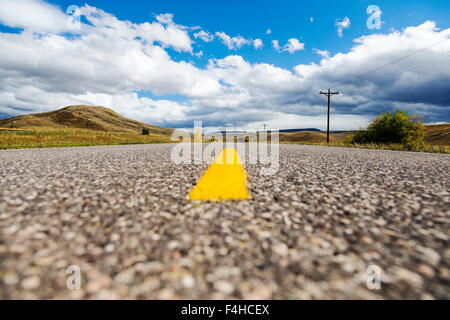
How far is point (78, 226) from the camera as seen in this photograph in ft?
8.09

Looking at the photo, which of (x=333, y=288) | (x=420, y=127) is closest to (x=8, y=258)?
(x=333, y=288)

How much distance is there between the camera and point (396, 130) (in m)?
20.4

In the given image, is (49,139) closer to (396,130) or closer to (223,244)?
(223,244)

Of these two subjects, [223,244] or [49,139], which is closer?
[223,244]

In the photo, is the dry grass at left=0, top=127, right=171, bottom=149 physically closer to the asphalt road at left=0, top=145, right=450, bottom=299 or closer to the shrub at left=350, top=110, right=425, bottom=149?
the asphalt road at left=0, top=145, right=450, bottom=299

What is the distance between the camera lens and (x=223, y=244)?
213 cm

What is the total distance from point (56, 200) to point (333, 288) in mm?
3784

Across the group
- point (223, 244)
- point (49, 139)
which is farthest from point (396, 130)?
point (49, 139)

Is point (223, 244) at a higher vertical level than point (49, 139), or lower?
lower

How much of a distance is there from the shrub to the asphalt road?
21.1 m

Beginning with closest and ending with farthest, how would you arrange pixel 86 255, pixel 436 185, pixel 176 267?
pixel 176 267 < pixel 86 255 < pixel 436 185

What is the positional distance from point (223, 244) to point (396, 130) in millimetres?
24723
